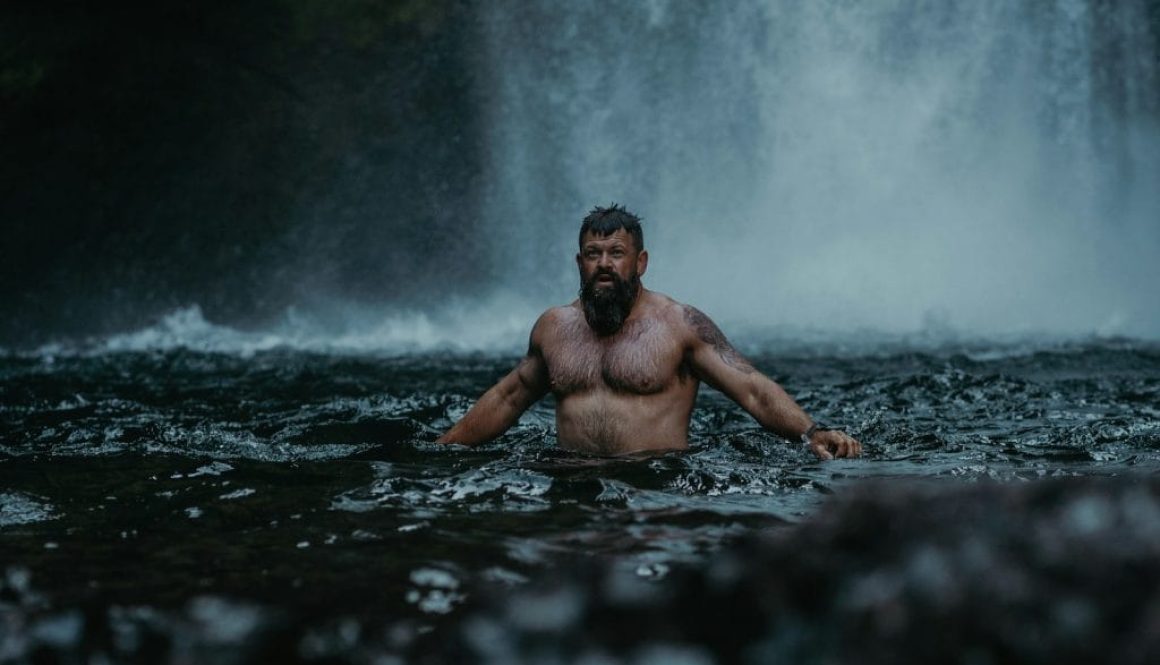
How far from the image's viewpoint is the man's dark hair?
6484 millimetres

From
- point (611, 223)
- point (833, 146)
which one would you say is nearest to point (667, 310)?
point (611, 223)

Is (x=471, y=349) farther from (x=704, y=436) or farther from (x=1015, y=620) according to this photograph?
(x=1015, y=620)

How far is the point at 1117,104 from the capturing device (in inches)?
730

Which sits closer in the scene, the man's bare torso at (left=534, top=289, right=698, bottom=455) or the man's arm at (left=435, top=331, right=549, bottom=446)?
the man's bare torso at (left=534, top=289, right=698, bottom=455)

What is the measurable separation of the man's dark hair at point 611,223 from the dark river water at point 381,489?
3.78ft

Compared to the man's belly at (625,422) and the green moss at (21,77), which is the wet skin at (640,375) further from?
the green moss at (21,77)

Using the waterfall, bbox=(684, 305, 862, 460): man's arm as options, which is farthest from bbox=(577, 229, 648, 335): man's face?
the waterfall

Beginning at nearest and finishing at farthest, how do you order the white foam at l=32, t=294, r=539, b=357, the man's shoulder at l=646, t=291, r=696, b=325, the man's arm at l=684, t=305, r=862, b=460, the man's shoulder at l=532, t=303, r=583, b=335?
the man's arm at l=684, t=305, r=862, b=460 → the man's shoulder at l=646, t=291, r=696, b=325 → the man's shoulder at l=532, t=303, r=583, b=335 → the white foam at l=32, t=294, r=539, b=357

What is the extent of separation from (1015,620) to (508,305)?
55.2 ft

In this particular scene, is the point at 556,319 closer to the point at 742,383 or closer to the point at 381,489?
the point at 742,383

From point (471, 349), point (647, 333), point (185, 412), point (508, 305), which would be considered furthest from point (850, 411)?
point (508, 305)

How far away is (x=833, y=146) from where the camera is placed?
19031mm

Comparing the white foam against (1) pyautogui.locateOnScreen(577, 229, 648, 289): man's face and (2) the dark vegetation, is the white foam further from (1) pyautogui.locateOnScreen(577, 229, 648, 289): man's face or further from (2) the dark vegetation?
(1) pyautogui.locateOnScreen(577, 229, 648, 289): man's face

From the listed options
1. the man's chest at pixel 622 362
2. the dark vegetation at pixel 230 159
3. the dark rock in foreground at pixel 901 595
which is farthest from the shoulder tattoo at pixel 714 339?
the dark vegetation at pixel 230 159
